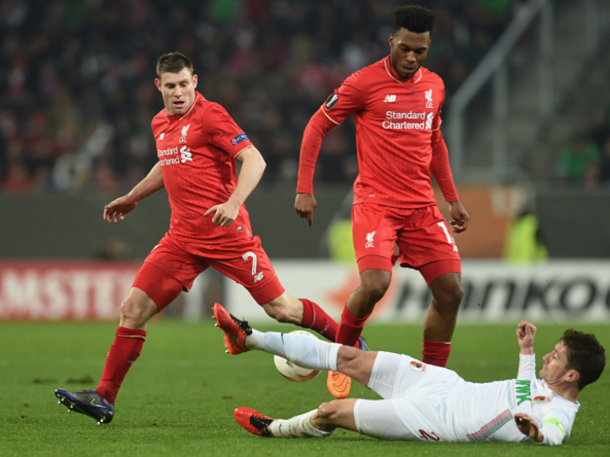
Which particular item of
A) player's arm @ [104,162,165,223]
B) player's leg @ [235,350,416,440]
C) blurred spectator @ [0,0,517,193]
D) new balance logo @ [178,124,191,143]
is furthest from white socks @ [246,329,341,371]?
blurred spectator @ [0,0,517,193]

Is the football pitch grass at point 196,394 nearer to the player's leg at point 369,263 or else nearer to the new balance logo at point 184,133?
the player's leg at point 369,263

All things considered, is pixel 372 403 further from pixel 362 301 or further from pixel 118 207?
pixel 118 207

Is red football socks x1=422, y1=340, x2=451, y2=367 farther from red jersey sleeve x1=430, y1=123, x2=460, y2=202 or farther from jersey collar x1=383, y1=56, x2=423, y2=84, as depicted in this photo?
jersey collar x1=383, y1=56, x2=423, y2=84

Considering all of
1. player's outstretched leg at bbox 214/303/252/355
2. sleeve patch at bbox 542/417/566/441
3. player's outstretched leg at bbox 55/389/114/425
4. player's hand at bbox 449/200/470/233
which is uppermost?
player's hand at bbox 449/200/470/233

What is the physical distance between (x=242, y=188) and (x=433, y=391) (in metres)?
1.71

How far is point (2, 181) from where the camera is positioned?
671 inches

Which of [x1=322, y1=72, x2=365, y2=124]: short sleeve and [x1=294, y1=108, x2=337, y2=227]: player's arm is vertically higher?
[x1=322, y1=72, x2=365, y2=124]: short sleeve

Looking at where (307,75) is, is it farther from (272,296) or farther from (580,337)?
(580,337)

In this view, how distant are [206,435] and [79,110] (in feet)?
44.9

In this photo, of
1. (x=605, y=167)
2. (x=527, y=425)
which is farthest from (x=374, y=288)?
(x=605, y=167)

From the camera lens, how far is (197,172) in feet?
19.6

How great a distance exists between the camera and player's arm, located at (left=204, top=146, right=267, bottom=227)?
5328 mm

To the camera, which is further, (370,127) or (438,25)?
(438,25)

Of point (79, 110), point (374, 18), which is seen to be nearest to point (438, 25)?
point (374, 18)
